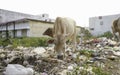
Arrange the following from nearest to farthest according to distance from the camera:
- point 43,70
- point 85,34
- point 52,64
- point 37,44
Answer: point 43,70
point 52,64
point 37,44
point 85,34

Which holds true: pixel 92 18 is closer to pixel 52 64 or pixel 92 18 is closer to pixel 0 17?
pixel 0 17

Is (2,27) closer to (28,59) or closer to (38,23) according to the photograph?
(38,23)

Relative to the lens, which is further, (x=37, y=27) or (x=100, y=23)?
(x=100, y=23)

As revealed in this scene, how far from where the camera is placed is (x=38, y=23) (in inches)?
1030

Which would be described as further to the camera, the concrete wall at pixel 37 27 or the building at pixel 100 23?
the building at pixel 100 23

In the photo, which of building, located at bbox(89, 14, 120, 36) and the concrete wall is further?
building, located at bbox(89, 14, 120, 36)

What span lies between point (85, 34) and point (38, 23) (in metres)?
6.66

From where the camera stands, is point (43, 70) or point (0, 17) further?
point (0, 17)

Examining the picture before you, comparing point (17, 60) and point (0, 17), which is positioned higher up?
point (0, 17)

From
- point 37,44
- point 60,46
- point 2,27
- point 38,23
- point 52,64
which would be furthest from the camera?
point 2,27

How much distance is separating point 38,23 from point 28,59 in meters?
19.8

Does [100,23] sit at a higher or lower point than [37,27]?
higher

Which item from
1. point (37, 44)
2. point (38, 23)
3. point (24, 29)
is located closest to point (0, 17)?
point (24, 29)

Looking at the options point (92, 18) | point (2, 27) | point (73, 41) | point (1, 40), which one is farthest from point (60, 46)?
point (92, 18)
